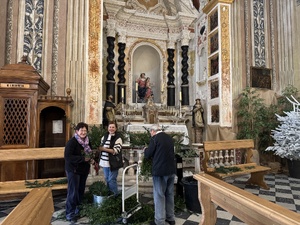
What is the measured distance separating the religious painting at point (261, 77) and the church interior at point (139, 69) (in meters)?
0.04

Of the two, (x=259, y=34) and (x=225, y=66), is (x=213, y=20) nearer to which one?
(x=259, y=34)

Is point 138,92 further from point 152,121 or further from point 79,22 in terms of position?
point 79,22

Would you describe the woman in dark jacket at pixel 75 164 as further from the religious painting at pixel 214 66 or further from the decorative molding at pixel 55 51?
the religious painting at pixel 214 66

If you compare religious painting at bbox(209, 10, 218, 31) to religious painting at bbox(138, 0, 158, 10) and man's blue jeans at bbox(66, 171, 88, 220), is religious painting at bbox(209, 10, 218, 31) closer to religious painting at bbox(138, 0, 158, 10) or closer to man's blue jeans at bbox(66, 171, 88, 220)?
religious painting at bbox(138, 0, 158, 10)

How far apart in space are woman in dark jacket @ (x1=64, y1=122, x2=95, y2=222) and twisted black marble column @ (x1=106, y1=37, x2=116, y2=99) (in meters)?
5.42

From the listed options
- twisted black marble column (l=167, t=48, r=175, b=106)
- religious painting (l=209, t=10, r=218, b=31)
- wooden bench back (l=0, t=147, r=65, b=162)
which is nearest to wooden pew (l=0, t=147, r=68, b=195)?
wooden bench back (l=0, t=147, r=65, b=162)

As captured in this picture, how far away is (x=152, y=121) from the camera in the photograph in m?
8.50

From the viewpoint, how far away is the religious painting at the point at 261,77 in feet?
24.8

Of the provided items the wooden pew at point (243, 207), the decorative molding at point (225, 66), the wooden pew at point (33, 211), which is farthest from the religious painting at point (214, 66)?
the wooden pew at point (33, 211)

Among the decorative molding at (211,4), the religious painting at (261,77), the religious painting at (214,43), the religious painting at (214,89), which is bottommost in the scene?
the religious painting at (214,89)

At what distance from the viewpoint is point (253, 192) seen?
4562mm

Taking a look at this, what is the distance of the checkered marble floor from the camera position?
128 inches

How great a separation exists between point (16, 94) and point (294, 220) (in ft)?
16.2

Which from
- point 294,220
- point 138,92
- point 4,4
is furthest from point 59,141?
point 294,220
